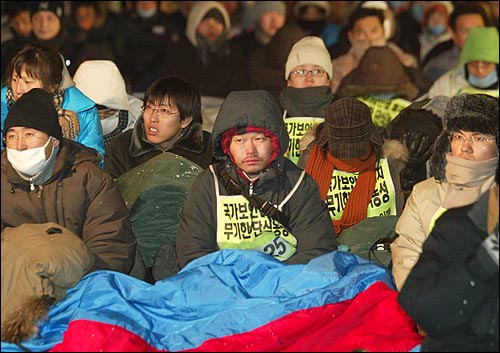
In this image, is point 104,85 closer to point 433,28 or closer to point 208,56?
point 208,56

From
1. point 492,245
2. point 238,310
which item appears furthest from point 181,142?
point 492,245

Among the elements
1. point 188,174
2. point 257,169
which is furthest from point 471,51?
point 257,169

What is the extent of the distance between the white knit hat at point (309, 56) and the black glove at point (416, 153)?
2.73 ft

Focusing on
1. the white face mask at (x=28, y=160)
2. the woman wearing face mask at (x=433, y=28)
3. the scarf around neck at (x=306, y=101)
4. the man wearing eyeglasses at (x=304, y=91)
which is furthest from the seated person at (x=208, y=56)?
the white face mask at (x=28, y=160)

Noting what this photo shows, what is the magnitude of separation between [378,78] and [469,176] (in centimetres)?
429

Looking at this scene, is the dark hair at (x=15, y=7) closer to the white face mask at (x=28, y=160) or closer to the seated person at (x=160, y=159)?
the seated person at (x=160, y=159)

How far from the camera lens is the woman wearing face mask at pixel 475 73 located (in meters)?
9.81

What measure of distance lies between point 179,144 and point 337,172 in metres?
0.93

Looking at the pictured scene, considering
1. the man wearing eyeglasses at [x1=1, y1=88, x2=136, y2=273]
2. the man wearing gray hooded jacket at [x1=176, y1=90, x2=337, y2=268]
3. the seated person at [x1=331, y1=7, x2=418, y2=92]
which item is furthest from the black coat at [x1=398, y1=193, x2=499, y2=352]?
the seated person at [x1=331, y1=7, x2=418, y2=92]

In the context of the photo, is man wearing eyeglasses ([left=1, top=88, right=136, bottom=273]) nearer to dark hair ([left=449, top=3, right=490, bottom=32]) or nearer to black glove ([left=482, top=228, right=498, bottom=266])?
black glove ([left=482, top=228, right=498, bottom=266])

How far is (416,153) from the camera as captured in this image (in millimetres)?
8281

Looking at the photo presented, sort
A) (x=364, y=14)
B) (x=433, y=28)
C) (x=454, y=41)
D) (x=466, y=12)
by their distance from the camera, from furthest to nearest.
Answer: (x=433, y=28) < (x=454, y=41) < (x=466, y=12) < (x=364, y=14)

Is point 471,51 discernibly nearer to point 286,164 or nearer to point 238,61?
point 238,61

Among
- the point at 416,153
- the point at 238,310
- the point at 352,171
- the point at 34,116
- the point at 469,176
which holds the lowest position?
the point at 238,310
